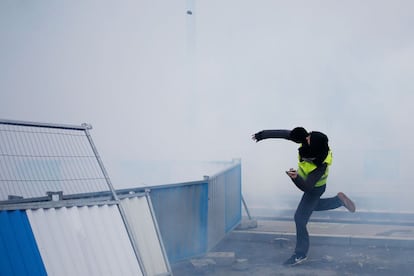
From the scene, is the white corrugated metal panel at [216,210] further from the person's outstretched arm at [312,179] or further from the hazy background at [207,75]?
the hazy background at [207,75]

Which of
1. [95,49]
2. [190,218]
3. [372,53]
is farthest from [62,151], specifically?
[372,53]

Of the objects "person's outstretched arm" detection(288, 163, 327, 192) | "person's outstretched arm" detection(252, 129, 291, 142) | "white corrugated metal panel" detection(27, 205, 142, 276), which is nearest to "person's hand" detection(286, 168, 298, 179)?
"person's outstretched arm" detection(288, 163, 327, 192)

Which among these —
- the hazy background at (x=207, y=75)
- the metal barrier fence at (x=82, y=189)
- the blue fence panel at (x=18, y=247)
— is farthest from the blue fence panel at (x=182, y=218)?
the hazy background at (x=207, y=75)

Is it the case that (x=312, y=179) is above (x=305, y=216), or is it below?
above

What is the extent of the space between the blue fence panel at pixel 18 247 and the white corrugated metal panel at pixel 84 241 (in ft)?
0.14

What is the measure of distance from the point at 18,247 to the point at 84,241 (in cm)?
44

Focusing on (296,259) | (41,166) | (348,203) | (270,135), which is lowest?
(296,259)

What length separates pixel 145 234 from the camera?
3.93 m

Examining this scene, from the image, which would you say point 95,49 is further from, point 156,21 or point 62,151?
point 62,151

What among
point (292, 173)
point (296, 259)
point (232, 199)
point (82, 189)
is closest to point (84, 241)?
point (82, 189)

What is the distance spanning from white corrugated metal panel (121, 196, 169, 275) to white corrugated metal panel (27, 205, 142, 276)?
0.92 feet

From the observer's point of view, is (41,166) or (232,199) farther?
(232,199)

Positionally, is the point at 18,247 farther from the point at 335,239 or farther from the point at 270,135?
the point at 335,239

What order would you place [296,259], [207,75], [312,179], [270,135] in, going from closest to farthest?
1. [270,135]
2. [312,179]
3. [296,259]
4. [207,75]
